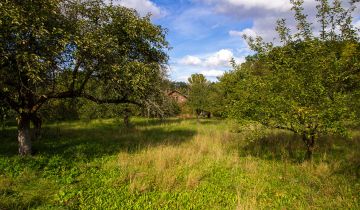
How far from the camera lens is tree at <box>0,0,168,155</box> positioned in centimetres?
987

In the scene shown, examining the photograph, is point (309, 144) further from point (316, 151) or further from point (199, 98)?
point (199, 98)

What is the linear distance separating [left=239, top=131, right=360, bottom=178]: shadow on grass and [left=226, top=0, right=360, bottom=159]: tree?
892 mm

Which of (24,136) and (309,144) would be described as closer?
(309,144)

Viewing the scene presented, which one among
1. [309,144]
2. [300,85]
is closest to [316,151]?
[309,144]

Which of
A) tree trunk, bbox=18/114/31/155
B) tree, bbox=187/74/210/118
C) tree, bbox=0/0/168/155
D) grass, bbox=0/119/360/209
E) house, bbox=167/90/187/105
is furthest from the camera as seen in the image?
tree, bbox=187/74/210/118

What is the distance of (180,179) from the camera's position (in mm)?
9719

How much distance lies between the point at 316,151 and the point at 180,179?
7.60 m

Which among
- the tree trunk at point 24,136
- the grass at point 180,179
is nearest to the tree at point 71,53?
the tree trunk at point 24,136

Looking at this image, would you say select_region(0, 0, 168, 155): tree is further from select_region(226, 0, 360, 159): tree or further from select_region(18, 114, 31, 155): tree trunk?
select_region(226, 0, 360, 159): tree

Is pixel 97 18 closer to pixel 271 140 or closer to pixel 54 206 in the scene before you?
pixel 54 206

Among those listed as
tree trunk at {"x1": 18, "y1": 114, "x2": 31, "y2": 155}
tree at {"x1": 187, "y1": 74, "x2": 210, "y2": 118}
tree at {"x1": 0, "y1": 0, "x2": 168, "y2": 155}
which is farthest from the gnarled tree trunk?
tree at {"x1": 187, "y1": 74, "x2": 210, "y2": 118}

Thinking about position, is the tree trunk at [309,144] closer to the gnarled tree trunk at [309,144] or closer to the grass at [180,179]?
the gnarled tree trunk at [309,144]

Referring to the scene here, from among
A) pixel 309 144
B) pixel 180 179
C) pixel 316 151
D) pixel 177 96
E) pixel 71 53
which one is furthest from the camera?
pixel 177 96

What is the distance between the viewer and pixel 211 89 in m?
42.2
